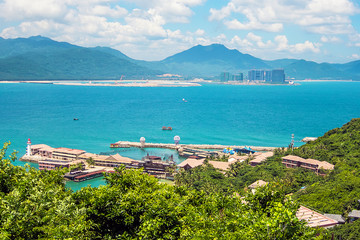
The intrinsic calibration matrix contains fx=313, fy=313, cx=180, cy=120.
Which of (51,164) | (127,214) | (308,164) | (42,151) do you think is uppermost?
(127,214)

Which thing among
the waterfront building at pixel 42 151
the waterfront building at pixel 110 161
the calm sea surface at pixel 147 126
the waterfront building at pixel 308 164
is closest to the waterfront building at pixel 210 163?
the waterfront building at pixel 308 164

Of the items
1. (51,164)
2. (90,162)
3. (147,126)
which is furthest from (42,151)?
(147,126)

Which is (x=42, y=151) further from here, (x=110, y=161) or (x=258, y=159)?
(x=258, y=159)

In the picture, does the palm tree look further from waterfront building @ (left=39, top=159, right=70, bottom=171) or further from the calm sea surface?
the calm sea surface

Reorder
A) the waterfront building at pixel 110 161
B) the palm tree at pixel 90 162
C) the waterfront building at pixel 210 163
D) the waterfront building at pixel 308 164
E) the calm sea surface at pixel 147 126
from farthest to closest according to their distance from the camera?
the calm sea surface at pixel 147 126 → the palm tree at pixel 90 162 → the waterfront building at pixel 110 161 → the waterfront building at pixel 210 163 → the waterfront building at pixel 308 164

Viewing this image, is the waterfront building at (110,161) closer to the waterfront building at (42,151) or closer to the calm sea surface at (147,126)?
the calm sea surface at (147,126)

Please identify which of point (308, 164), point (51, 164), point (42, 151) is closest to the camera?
point (308, 164)
